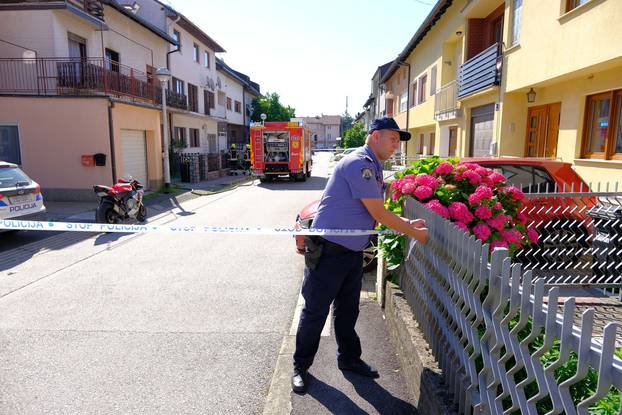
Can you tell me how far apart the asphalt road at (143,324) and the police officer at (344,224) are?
58 centimetres

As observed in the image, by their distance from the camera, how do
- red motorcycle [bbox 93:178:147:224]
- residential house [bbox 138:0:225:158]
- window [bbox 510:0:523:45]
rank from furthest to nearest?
residential house [bbox 138:0:225:158] < window [bbox 510:0:523:45] < red motorcycle [bbox 93:178:147:224]

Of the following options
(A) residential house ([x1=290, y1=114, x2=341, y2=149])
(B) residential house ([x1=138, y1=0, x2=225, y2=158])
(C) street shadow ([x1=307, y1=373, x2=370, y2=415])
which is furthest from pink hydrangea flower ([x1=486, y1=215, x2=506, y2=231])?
(A) residential house ([x1=290, y1=114, x2=341, y2=149])

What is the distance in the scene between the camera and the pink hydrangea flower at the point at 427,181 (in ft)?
12.1

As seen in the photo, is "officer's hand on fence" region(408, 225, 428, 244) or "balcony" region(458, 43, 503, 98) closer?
"officer's hand on fence" region(408, 225, 428, 244)

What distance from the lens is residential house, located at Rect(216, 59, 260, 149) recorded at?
35.5m

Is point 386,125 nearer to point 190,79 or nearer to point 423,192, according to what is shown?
point 423,192

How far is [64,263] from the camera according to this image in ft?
22.6

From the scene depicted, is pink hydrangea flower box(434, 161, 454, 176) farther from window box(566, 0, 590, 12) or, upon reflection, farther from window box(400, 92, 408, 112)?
window box(400, 92, 408, 112)

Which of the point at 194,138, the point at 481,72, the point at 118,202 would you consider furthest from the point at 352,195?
the point at 194,138

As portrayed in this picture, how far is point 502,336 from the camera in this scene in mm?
1883

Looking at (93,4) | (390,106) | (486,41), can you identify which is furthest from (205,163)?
(390,106)

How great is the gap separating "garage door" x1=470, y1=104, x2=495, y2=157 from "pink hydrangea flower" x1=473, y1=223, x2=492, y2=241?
10.5 metres

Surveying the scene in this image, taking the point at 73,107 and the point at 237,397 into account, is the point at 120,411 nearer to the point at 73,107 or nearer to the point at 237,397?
the point at 237,397

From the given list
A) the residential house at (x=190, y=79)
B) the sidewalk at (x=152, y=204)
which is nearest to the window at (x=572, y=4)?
the sidewalk at (x=152, y=204)
